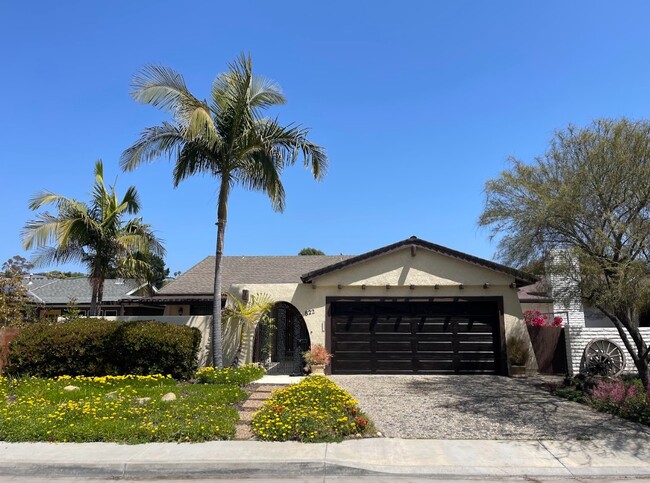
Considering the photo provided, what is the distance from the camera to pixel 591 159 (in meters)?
9.89

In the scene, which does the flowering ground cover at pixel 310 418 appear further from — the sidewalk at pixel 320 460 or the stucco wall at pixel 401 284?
the stucco wall at pixel 401 284

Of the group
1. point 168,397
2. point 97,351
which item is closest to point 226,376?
point 168,397

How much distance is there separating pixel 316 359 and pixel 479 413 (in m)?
5.83

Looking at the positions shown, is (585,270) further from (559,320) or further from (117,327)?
(117,327)

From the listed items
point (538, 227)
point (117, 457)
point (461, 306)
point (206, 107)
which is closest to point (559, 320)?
point (461, 306)

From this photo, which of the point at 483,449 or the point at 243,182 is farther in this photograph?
the point at 243,182

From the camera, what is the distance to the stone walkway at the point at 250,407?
7405 millimetres

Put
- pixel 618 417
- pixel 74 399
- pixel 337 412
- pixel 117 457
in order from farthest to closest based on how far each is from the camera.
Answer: pixel 74 399 → pixel 618 417 → pixel 337 412 → pixel 117 457

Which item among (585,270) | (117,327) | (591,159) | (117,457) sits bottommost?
(117,457)

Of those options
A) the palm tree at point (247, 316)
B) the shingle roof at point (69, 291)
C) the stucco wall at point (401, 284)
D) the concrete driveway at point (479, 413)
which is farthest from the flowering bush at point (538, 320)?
the shingle roof at point (69, 291)

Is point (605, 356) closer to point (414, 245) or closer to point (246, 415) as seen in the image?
point (414, 245)

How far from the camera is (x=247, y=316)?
47.0 feet

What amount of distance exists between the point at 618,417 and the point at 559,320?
772 cm

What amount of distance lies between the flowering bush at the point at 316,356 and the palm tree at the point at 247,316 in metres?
1.83
